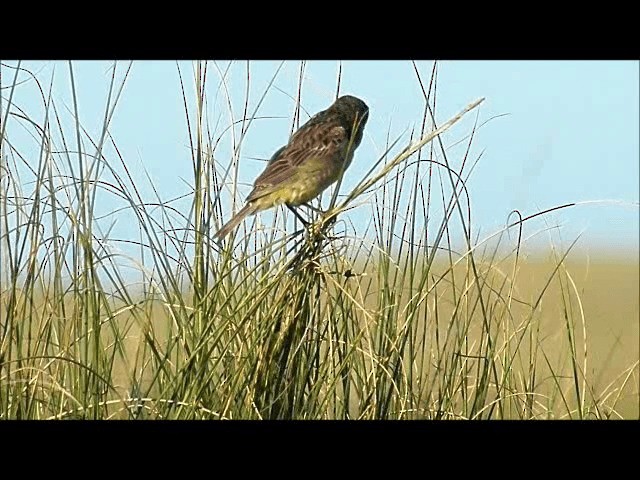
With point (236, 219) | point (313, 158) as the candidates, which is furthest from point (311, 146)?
point (236, 219)

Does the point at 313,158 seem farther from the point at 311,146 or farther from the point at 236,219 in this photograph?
the point at 236,219

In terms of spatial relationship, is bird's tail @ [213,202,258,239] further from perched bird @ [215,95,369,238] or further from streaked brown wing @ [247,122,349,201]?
streaked brown wing @ [247,122,349,201]

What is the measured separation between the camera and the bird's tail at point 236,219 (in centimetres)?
289

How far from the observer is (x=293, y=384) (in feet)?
8.66

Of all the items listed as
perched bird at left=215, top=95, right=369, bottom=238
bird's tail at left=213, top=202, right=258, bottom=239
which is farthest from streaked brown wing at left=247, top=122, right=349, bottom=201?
bird's tail at left=213, top=202, right=258, bottom=239

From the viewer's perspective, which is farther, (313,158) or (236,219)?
(313,158)

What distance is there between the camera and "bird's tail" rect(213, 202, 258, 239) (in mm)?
2887

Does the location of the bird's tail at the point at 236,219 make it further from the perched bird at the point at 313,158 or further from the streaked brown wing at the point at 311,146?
the streaked brown wing at the point at 311,146

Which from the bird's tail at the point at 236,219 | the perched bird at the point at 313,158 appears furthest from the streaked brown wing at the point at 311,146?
the bird's tail at the point at 236,219

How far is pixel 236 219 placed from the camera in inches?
119

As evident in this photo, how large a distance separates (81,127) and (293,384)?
1036 millimetres

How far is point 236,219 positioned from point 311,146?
0.92 meters

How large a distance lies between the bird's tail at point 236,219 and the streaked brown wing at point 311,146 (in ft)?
1.86
